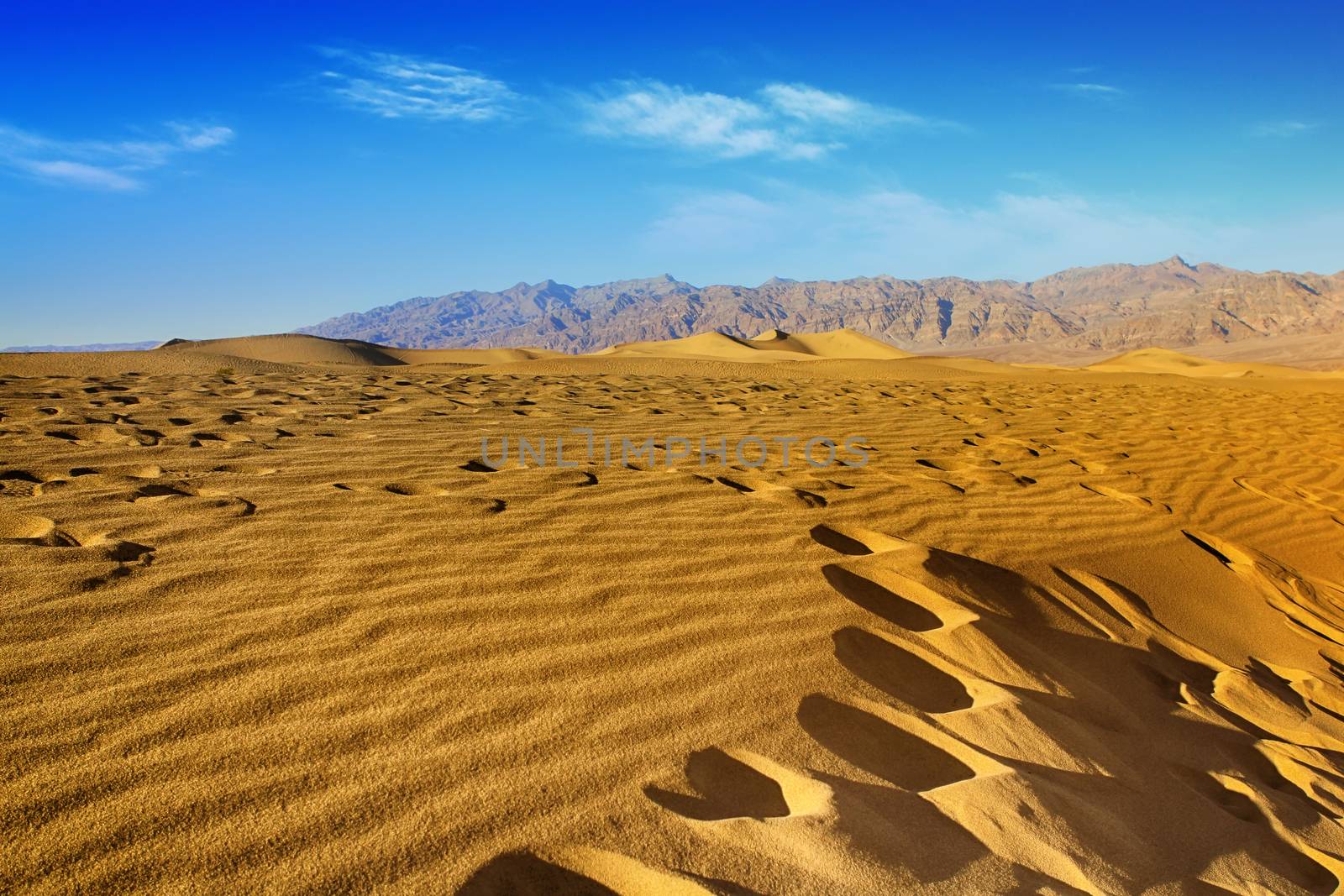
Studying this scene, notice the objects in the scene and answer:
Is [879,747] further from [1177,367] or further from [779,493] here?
[1177,367]

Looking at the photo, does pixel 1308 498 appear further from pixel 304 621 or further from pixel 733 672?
pixel 304 621

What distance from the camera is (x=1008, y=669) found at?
7.80 ft

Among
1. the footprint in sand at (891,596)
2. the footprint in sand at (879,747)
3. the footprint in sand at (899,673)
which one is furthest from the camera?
the footprint in sand at (891,596)

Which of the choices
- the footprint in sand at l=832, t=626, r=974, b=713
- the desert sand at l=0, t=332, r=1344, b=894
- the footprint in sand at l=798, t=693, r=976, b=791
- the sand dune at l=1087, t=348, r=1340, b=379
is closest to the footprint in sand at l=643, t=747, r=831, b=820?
the desert sand at l=0, t=332, r=1344, b=894

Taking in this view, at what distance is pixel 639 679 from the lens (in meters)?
2.01

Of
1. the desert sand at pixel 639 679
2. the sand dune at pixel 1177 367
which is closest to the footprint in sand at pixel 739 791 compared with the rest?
the desert sand at pixel 639 679

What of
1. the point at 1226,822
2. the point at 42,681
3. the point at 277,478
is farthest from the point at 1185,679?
the point at 277,478

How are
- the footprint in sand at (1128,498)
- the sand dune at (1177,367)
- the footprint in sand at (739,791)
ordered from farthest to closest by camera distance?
the sand dune at (1177,367)
the footprint in sand at (1128,498)
the footprint in sand at (739,791)

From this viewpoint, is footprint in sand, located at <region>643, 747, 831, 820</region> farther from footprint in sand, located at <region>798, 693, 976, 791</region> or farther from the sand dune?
the sand dune

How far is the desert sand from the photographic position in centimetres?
140

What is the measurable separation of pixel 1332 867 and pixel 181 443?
5.31 m

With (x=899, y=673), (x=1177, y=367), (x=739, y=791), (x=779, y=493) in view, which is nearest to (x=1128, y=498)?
(x=779, y=493)

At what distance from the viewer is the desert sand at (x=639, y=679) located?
140cm

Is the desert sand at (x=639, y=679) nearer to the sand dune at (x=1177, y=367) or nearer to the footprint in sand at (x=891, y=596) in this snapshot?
the footprint in sand at (x=891, y=596)
